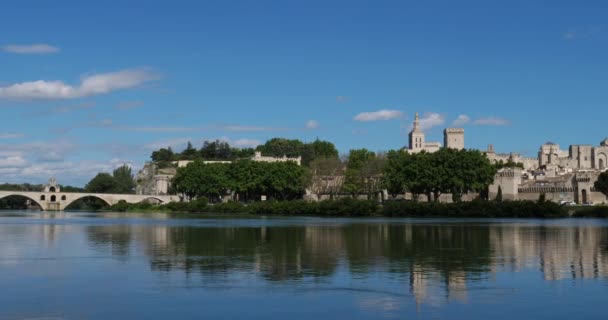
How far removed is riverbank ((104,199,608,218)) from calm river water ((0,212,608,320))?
135ft

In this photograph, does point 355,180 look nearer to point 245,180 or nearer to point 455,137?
point 245,180

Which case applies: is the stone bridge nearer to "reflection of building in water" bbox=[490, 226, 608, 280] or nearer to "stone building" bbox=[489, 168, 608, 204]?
"stone building" bbox=[489, 168, 608, 204]

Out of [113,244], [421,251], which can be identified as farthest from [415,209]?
[421,251]

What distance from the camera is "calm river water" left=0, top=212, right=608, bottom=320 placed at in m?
17.0

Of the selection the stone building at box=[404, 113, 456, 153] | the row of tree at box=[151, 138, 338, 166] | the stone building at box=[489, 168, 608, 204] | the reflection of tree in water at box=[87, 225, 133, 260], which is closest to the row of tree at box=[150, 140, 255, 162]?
the row of tree at box=[151, 138, 338, 166]

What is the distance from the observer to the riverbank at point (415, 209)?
76000mm

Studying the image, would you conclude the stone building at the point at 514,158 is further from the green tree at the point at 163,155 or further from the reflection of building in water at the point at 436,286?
the reflection of building in water at the point at 436,286

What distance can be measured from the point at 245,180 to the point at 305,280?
91.2 metres

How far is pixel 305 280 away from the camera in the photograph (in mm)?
21438

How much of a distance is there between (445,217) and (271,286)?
5789cm

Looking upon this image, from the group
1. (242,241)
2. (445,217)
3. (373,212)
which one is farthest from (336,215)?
(242,241)

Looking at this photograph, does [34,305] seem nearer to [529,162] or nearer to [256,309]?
[256,309]

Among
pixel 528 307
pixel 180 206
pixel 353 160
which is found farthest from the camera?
pixel 353 160

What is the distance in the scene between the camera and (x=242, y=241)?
3756 centimetres
